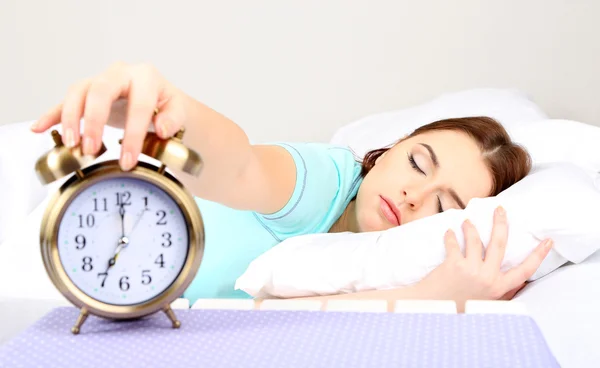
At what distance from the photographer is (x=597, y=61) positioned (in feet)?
10.1

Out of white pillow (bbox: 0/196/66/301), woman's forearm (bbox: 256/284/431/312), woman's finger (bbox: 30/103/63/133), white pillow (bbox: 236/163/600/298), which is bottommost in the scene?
white pillow (bbox: 0/196/66/301)

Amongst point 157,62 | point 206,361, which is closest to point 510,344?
point 206,361

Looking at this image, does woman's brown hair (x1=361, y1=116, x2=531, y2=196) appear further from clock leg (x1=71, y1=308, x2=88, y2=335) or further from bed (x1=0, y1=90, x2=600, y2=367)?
clock leg (x1=71, y1=308, x2=88, y2=335)

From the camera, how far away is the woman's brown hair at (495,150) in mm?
1919

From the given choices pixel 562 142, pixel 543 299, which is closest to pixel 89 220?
pixel 543 299

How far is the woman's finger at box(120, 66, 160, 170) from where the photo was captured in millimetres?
1040

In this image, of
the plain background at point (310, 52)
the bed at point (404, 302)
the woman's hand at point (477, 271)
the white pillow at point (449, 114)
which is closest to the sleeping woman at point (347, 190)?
the woman's hand at point (477, 271)

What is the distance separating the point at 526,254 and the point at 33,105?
8.34ft

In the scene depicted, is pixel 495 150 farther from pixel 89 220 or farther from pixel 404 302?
pixel 89 220

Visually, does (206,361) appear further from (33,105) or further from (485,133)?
(33,105)

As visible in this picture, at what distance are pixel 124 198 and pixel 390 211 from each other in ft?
2.74

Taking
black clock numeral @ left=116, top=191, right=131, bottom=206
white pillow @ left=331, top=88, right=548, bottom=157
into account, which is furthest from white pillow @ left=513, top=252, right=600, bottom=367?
white pillow @ left=331, top=88, right=548, bottom=157

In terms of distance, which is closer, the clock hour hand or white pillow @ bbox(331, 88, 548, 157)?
the clock hour hand

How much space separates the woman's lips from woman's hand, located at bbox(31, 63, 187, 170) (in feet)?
2.54
